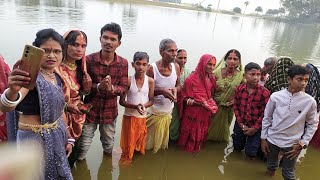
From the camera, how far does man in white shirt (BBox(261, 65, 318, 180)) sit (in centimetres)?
318

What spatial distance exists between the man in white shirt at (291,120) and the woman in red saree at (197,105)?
77cm

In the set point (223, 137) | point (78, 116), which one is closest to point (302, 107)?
point (223, 137)

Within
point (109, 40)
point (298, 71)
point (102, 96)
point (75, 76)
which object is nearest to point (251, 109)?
point (298, 71)

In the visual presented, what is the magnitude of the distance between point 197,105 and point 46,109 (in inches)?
88.8

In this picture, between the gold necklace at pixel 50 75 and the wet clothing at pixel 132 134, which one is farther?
the wet clothing at pixel 132 134

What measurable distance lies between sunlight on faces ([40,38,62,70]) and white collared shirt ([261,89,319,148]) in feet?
8.16

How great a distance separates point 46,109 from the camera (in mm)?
2123

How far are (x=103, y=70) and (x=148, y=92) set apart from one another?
26.8 inches

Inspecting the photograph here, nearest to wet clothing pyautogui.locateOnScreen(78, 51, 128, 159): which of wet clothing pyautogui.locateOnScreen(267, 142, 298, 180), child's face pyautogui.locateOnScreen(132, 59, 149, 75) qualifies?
child's face pyautogui.locateOnScreen(132, 59, 149, 75)

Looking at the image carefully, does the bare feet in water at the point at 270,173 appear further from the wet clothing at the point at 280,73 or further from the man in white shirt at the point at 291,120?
the wet clothing at the point at 280,73

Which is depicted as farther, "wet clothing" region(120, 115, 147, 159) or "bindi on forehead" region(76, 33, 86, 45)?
"wet clothing" region(120, 115, 147, 159)

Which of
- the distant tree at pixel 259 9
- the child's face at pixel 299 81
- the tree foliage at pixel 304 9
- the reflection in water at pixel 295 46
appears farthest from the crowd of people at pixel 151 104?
the distant tree at pixel 259 9

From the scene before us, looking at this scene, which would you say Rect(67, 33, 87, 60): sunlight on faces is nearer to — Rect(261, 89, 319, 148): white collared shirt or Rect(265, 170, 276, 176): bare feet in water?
Rect(261, 89, 319, 148): white collared shirt

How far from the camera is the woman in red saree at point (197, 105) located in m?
3.86
